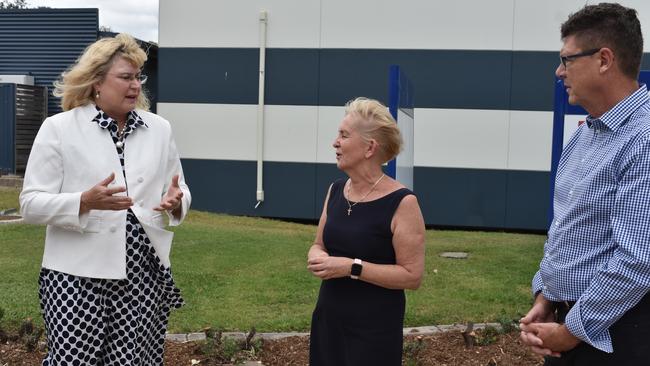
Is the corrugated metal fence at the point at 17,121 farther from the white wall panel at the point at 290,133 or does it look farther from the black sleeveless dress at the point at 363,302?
the black sleeveless dress at the point at 363,302

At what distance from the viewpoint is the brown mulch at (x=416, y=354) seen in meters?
4.83

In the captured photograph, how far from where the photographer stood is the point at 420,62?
13.5m

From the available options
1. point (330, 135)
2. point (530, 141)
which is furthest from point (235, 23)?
point (530, 141)

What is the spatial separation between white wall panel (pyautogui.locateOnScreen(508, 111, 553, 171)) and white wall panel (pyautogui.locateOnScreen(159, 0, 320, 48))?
4.18m

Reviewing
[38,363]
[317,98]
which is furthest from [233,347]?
[317,98]

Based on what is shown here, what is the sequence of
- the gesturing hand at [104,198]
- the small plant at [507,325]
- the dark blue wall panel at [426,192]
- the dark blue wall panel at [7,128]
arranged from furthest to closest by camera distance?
the dark blue wall panel at [7,128] < the dark blue wall panel at [426,192] < the small plant at [507,325] < the gesturing hand at [104,198]

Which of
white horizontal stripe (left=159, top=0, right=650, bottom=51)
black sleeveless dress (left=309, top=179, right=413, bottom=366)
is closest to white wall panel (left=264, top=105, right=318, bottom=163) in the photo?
white horizontal stripe (left=159, top=0, right=650, bottom=51)

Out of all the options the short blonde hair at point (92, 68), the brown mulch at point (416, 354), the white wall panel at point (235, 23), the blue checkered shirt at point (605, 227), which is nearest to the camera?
the blue checkered shirt at point (605, 227)

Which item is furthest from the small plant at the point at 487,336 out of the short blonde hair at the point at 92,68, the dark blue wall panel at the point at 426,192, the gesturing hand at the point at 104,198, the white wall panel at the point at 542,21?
the white wall panel at the point at 542,21

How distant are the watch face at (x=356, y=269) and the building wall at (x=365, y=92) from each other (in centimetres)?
1059

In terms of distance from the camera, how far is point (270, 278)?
7.84 metres

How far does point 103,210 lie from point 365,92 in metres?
10.8

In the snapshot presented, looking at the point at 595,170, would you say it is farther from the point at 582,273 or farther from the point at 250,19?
the point at 250,19

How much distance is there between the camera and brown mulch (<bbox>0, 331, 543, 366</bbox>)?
190 inches
